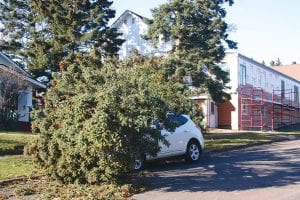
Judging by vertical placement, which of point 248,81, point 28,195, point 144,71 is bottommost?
point 28,195

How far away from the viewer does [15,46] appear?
40.0 m

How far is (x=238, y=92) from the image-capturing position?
3891 centimetres

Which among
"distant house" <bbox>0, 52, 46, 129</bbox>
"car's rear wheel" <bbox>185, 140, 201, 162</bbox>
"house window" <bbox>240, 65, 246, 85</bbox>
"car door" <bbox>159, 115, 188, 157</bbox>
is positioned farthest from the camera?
"house window" <bbox>240, 65, 246, 85</bbox>

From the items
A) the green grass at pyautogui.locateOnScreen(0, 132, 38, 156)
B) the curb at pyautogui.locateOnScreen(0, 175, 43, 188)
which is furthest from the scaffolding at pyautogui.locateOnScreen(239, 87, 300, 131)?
the curb at pyautogui.locateOnScreen(0, 175, 43, 188)

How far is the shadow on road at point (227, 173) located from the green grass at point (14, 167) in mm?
3279

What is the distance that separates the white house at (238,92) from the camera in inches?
1523

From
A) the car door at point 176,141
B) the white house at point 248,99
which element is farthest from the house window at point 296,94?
the car door at point 176,141

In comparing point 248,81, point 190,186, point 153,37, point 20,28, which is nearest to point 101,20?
point 153,37

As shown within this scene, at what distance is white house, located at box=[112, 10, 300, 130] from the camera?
127 ft

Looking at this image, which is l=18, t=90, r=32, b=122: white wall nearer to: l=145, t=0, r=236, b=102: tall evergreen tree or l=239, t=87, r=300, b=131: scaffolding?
l=145, t=0, r=236, b=102: tall evergreen tree

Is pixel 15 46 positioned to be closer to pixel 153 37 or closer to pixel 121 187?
pixel 153 37

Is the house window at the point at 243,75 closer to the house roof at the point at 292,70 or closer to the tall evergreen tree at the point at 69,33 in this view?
the tall evergreen tree at the point at 69,33

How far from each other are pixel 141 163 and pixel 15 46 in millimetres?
28890

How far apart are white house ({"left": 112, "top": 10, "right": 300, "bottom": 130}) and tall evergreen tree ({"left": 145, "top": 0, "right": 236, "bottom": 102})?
7098 millimetres
